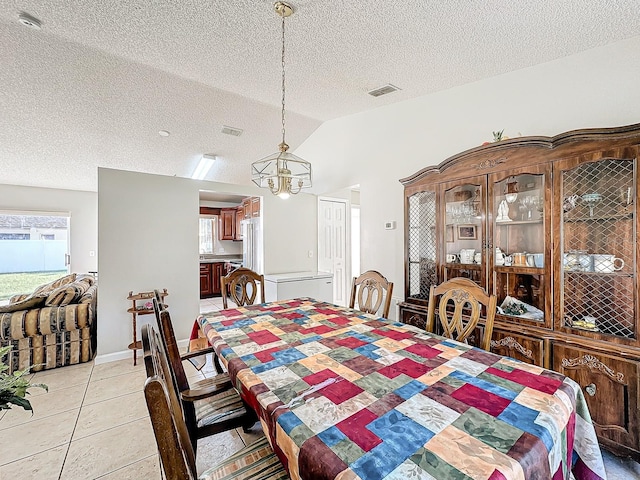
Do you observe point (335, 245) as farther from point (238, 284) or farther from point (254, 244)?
point (238, 284)

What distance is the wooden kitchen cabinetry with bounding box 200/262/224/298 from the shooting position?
6.82 meters

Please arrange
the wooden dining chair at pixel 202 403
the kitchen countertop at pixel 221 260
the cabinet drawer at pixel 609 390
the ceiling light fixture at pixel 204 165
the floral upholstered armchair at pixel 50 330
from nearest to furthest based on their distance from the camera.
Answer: the wooden dining chair at pixel 202 403, the cabinet drawer at pixel 609 390, the floral upholstered armchair at pixel 50 330, the ceiling light fixture at pixel 204 165, the kitchen countertop at pixel 221 260

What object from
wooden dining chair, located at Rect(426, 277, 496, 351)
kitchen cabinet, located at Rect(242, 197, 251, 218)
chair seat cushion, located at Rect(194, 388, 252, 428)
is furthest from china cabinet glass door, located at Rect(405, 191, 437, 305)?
kitchen cabinet, located at Rect(242, 197, 251, 218)

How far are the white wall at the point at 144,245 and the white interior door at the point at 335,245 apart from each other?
5.07ft

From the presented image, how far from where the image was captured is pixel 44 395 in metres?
2.54

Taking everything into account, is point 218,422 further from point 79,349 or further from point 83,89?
point 83,89

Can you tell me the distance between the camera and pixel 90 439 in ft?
6.55

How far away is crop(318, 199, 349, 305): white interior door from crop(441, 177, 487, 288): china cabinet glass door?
2727 millimetres

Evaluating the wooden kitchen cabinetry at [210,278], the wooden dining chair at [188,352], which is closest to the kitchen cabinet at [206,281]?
the wooden kitchen cabinetry at [210,278]

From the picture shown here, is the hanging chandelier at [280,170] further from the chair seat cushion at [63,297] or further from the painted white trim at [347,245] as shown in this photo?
the painted white trim at [347,245]

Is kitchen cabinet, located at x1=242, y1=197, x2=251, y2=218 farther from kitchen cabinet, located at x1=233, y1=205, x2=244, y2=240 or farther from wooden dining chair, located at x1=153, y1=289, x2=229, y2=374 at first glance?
wooden dining chair, located at x1=153, y1=289, x2=229, y2=374

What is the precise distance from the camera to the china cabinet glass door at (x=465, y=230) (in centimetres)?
237

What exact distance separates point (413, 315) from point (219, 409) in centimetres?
193

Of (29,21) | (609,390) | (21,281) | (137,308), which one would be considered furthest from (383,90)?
(21,281)
